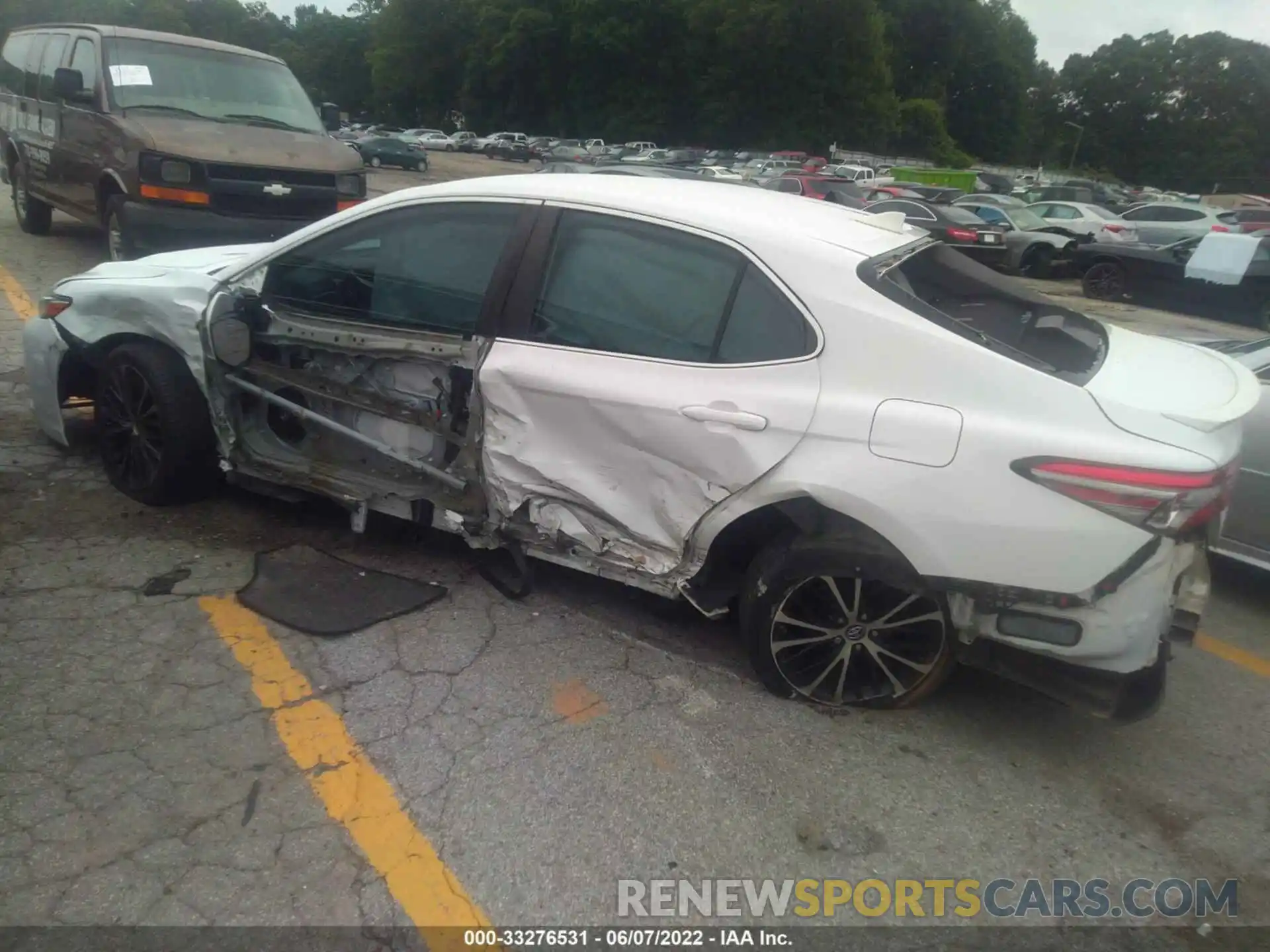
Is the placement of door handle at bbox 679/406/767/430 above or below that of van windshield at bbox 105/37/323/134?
below

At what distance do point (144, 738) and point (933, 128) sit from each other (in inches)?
3039

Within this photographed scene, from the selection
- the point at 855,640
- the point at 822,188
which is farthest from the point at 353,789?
the point at 822,188

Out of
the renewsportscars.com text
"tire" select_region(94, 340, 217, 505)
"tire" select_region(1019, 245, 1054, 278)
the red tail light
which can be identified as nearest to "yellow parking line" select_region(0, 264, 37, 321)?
"tire" select_region(94, 340, 217, 505)

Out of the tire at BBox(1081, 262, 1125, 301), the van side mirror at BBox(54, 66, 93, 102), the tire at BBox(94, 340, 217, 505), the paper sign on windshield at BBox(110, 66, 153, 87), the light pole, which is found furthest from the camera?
the light pole

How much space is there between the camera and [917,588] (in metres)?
3.05

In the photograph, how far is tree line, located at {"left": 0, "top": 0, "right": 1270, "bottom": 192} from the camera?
216ft

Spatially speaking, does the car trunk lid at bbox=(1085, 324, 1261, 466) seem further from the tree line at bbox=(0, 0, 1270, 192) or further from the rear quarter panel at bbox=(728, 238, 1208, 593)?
the tree line at bbox=(0, 0, 1270, 192)

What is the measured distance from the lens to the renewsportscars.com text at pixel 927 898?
255 centimetres

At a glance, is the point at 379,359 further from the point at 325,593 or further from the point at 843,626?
the point at 843,626

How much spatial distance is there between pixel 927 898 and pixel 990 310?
205 cm

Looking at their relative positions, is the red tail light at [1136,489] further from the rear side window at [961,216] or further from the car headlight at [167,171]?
the rear side window at [961,216]

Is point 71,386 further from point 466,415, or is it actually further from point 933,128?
point 933,128

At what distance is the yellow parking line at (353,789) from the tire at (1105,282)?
1569 centimetres

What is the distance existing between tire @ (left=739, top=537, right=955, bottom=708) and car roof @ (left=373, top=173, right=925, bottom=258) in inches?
42.0
